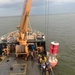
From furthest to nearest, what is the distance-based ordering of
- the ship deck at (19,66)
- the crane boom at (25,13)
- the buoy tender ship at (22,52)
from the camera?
the crane boom at (25,13)
the buoy tender ship at (22,52)
the ship deck at (19,66)

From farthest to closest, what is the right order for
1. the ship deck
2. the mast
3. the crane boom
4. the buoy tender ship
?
the mast → the crane boom → the buoy tender ship → the ship deck

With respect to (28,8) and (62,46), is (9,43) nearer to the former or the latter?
(28,8)

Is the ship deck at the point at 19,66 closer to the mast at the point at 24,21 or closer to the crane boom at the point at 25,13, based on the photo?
the mast at the point at 24,21

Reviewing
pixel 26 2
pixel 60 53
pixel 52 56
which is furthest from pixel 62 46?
pixel 26 2

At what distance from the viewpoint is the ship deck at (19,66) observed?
1777 centimetres

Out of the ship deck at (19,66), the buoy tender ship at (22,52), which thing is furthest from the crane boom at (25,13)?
the ship deck at (19,66)

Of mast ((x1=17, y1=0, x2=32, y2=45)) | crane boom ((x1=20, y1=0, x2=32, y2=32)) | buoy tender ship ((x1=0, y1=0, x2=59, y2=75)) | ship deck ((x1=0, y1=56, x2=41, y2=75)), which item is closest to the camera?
ship deck ((x1=0, y1=56, x2=41, y2=75))

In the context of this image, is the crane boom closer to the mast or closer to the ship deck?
the mast

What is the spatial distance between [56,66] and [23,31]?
9.39m

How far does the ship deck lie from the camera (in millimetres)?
17766

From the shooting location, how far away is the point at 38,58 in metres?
21.8

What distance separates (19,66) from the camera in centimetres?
1948

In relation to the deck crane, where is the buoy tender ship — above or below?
below

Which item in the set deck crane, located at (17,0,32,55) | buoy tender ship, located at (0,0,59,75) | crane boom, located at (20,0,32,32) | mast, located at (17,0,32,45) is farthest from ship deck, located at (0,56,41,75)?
crane boom, located at (20,0,32,32)
